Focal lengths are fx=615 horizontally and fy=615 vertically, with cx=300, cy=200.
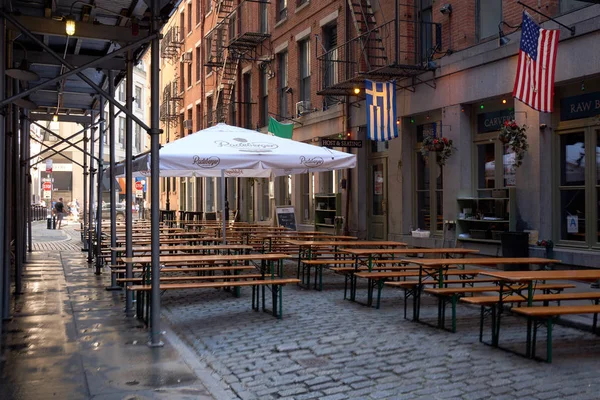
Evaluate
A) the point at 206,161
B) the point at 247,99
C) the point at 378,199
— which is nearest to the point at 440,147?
the point at 378,199

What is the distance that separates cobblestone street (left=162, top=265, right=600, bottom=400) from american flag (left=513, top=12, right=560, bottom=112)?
4259 millimetres

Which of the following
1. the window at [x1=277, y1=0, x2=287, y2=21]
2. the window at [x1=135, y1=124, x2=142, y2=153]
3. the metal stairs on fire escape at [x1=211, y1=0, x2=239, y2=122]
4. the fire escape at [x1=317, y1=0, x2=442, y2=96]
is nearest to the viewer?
the fire escape at [x1=317, y1=0, x2=442, y2=96]

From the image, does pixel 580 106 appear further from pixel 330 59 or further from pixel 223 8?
pixel 223 8

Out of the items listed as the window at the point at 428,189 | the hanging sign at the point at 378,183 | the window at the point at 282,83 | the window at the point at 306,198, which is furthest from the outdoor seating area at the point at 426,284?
the window at the point at 282,83

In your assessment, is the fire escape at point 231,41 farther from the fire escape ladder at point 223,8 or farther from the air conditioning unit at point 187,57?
the air conditioning unit at point 187,57

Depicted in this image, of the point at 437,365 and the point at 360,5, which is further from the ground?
the point at 360,5

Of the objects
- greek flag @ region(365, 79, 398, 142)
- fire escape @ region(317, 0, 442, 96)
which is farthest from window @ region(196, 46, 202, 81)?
greek flag @ region(365, 79, 398, 142)

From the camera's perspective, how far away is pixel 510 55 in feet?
42.4

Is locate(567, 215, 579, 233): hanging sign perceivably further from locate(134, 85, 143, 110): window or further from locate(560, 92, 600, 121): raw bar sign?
locate(134, 85, 143, 110): window

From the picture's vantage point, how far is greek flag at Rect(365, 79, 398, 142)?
51.5 ft

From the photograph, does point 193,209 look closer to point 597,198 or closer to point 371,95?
point 371,95

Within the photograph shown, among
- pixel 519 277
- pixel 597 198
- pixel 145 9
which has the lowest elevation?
pixel 519 277

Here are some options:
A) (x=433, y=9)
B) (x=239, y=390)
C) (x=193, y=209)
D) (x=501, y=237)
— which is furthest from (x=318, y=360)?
(x=193, y=209)

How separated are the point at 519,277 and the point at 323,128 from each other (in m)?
14.9
